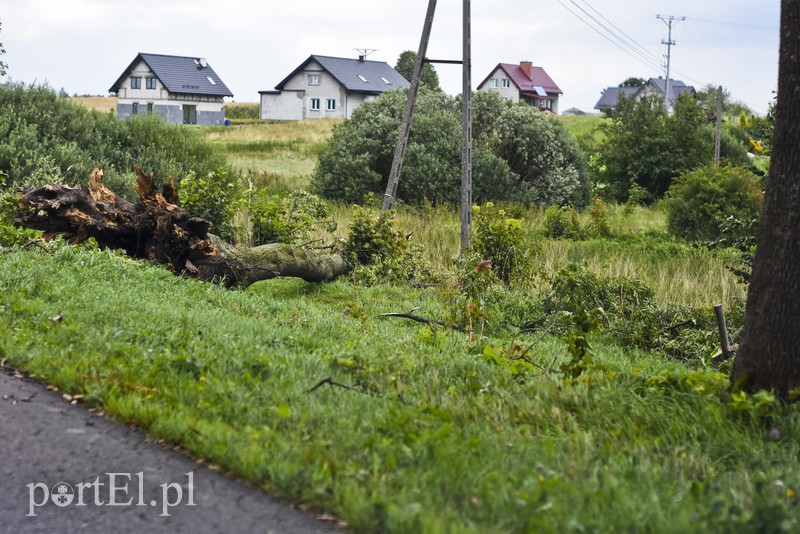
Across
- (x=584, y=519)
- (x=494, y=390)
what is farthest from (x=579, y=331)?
(x=584, y=519)

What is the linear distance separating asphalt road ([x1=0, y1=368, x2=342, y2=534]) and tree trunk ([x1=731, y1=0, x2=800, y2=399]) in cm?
Answer: 342

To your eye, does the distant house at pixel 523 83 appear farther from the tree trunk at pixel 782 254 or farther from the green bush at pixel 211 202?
the tree trunk at pixel 782 254

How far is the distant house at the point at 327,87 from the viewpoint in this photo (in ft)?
283

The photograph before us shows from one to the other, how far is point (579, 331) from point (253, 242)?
363 inches

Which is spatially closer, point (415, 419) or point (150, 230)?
point (415, 419)

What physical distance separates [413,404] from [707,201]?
26003mm

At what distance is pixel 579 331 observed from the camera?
23.7 feet

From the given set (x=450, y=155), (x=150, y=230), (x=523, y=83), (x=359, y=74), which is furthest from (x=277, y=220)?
(x=523, y=83)

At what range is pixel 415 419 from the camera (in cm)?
541

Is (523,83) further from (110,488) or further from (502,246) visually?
(110,488)

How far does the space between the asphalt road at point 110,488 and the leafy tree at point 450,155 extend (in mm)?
26208

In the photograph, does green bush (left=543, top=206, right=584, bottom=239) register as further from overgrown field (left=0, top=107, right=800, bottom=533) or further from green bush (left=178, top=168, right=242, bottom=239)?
overgrown field (left=0, top=107, right=800, bottom=533)

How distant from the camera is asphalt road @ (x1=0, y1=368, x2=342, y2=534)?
4277mm

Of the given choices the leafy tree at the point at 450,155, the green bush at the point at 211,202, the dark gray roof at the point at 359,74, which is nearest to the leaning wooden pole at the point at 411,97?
the green bush at the point at 211,202
